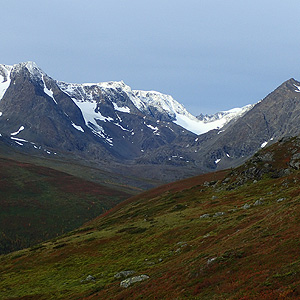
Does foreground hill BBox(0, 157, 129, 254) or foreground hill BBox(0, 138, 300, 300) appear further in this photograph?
foreground hill BBox(0, 157, 129, 254)

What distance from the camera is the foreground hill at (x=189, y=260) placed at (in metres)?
23.9

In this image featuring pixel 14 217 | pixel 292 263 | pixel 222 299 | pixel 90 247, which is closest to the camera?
pixel 222 299

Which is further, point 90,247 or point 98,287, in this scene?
point 90,247

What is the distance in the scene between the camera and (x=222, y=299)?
69.0 ft

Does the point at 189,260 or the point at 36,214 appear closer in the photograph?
the point at 189,260

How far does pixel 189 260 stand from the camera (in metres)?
33.2

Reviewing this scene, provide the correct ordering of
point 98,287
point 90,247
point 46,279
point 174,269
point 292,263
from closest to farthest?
1. point 292,263
2. point 174,269
3. point 98,287
4. point 46,279
5. point 90,247

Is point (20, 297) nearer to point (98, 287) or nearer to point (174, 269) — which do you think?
point (98, 287)

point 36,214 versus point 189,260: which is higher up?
point 36,214

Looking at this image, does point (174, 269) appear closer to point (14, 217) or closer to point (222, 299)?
point (222, 299)

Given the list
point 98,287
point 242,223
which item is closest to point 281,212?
point 242,223

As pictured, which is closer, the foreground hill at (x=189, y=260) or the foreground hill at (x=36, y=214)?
the foreground hill at (x=189, y=260)

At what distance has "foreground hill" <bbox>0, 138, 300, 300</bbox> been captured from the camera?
23.9 metres

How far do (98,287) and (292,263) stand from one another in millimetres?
21134
